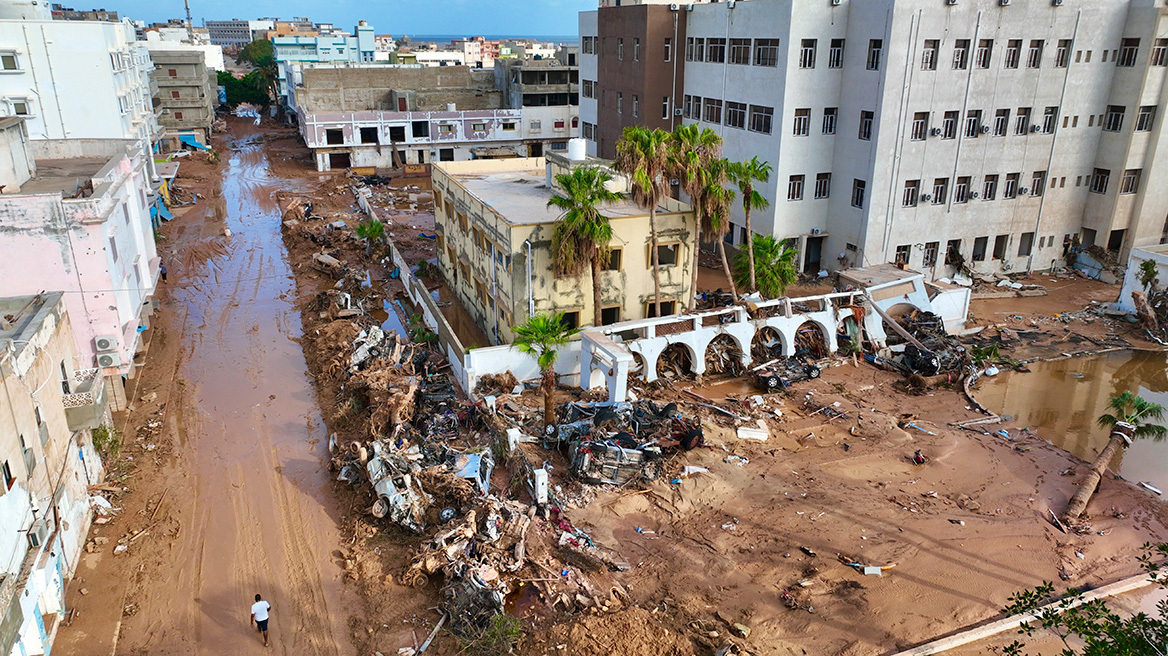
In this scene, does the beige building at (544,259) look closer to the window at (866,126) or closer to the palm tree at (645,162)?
the palm tree at (645,162)

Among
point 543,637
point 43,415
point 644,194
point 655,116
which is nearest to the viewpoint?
point 543,637

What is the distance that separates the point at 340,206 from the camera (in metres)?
54.8

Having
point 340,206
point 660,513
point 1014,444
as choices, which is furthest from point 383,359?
point 340,206

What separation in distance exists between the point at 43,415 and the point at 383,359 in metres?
11.4

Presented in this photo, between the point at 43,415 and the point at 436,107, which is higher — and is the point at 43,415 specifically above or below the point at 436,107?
below

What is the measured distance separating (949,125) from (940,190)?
300 centimetres

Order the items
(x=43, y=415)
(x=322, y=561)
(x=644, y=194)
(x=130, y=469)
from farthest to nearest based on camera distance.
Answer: (x=644, y=194)
(x=130, y=469)
(x=322, y=561)
(x=43, y=415)

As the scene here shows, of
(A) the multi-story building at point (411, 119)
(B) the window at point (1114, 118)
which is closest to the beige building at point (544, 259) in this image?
(B) the window at point (1114, 118)

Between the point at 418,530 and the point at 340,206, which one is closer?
the point at 418,530

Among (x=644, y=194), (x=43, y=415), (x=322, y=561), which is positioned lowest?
(x=322, y=561)

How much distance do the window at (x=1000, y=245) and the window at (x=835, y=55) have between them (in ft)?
40.7

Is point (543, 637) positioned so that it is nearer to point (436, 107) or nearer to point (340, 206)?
point (340, 206)

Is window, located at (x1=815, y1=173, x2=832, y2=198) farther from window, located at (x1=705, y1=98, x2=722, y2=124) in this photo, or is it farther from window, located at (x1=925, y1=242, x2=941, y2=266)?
window, located at (x1=705, y1=98, x2=722, y2=124)

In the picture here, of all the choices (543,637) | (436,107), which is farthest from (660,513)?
(436,107)
